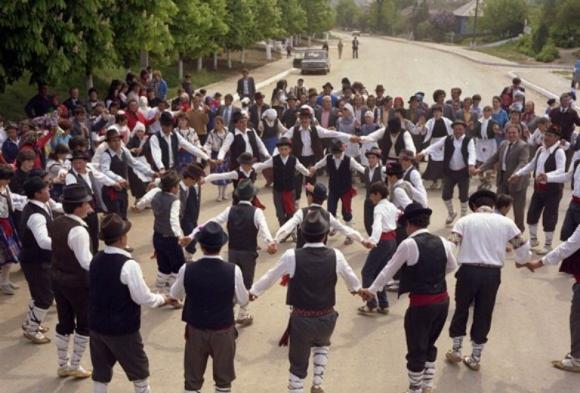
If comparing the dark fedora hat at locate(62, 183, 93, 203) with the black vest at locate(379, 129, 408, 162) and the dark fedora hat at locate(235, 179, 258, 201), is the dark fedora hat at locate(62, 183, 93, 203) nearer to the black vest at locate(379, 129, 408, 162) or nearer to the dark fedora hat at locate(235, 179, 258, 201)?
the dark fedora hat at locate(235, 179, 258, 201)

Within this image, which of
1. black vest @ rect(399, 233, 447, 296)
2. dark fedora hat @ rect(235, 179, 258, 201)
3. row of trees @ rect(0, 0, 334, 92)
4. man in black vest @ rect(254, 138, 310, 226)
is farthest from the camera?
row of trees @ rect(0, 0, 334, 92)

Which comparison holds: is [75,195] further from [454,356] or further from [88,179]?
[454,356]

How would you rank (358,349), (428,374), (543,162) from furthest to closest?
(543,162) → (358,349) → (428,374)

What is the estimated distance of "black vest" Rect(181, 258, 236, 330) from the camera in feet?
17.8

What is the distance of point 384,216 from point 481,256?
1.55 m

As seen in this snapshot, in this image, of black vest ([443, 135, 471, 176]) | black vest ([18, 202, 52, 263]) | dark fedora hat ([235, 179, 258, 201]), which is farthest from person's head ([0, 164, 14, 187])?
black vest ([443, 135, 471, 176])

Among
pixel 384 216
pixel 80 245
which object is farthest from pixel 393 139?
pixel 80 245

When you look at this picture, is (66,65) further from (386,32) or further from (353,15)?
(353,15)

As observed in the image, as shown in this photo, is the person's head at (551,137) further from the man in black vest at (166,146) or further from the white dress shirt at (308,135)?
the man in black vest at (166,146)

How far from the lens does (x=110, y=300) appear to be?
18.1 feet

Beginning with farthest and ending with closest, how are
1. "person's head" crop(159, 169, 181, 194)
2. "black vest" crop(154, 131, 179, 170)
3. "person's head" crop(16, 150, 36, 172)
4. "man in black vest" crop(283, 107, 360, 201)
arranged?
"man in black vest" crop(283, 107, 360, 201)
"black vest" crop(154, 131, 179, 170)
"person's head" crop(16, 150, 36, 172)
"person's head" crop(159, 169, 181, 194)

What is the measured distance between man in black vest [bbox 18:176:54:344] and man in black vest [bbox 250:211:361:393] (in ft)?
8.27

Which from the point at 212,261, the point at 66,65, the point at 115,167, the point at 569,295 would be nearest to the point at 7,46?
the point at 66,65

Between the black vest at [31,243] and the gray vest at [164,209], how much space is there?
53.4 inches
